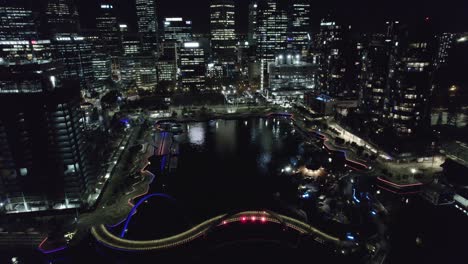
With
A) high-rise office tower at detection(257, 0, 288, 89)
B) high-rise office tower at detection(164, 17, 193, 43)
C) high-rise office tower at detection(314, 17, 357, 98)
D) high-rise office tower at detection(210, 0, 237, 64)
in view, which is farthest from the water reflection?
high-rise office tower at detection(210, 0, 237, 64)

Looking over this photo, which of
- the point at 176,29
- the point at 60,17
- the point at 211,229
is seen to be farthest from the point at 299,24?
the point at 211,229

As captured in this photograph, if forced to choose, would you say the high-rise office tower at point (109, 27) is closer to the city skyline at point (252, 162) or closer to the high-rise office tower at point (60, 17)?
the high-rise office tower at point (60, 17)

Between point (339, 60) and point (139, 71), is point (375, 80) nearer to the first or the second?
point (339, 60)

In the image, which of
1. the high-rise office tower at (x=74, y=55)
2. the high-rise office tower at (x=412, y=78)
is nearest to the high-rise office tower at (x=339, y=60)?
the high-rise office tower at (x=412, y=78)

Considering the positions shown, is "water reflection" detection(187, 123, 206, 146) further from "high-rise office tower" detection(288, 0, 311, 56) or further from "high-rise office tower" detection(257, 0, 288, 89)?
"high-rise office tower" detection(288, 0, 311, 56)

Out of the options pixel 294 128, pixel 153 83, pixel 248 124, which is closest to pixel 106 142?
pixel 248 124
